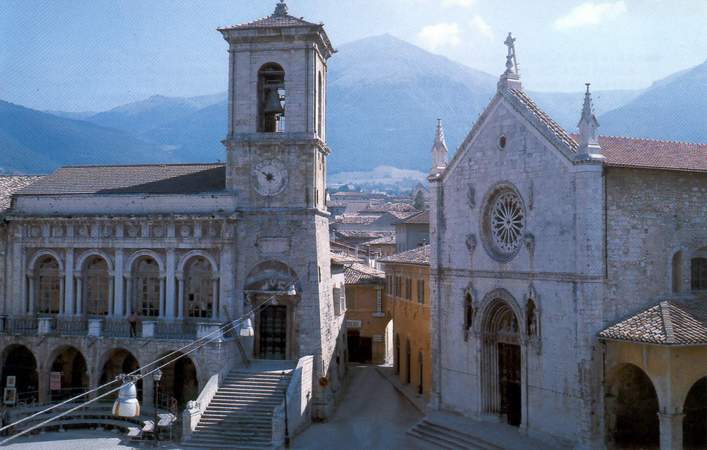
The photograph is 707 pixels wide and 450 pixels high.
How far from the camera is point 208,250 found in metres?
34.9

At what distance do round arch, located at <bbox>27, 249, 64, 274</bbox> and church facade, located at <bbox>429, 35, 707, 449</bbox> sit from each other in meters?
20.9

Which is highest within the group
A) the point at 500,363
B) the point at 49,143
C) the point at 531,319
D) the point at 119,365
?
the point at 49,143

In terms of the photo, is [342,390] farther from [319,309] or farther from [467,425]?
[467,425]

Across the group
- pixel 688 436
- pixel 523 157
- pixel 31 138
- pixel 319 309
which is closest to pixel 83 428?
pixel 319 309

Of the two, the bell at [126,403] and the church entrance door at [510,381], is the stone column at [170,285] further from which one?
the bell at [126,403]

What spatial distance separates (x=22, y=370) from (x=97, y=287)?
6253 mm

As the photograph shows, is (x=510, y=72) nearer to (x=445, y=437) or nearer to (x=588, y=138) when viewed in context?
(x=588, y=138)

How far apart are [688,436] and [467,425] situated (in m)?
8.10

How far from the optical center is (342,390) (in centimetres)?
3975

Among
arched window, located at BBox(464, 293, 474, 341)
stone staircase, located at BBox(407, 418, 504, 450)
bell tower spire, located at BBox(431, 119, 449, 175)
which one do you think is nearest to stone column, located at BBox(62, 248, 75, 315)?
stone staircase, located at BBox(407, 418, 504, 450)

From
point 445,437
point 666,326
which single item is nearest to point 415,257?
point 445,437

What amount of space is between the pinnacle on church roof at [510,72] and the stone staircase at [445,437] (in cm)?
1370

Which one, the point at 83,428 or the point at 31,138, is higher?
the point at 31,138

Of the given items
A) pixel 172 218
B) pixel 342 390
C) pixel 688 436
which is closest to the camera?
pixel 688 436
